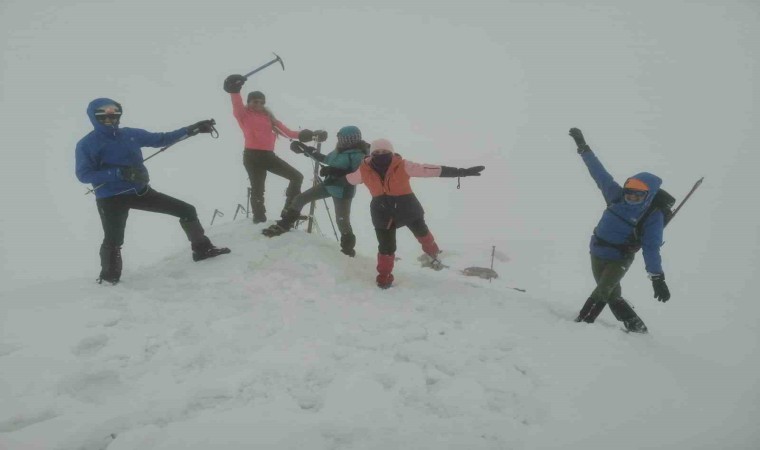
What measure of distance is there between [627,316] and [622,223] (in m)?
1.33

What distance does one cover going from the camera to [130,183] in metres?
5.62

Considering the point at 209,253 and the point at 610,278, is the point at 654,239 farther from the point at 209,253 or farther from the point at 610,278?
the point at 209,253

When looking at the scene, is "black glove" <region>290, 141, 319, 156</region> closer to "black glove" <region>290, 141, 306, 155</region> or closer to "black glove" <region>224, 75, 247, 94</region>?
"black glove" <region>290, 141, 306, 155</region>

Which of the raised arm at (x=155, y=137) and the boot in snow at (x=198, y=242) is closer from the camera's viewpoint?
the raised arm at (x=155, y=137)

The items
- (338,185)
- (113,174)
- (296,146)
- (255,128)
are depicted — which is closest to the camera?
(113,174)

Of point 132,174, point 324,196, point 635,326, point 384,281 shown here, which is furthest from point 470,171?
point 132,174

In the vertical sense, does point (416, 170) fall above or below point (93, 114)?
below

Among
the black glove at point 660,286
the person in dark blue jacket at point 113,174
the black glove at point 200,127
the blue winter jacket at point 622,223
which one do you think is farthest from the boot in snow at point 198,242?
the black glove at point 660,286

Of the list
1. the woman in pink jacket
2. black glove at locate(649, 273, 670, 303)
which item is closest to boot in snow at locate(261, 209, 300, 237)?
the woman in pink jacket

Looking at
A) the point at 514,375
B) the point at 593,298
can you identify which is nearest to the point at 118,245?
the point at 514,375

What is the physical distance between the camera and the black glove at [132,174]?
17.8ft

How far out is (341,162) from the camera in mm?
6527

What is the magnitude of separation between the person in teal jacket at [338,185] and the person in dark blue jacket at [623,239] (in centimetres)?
354

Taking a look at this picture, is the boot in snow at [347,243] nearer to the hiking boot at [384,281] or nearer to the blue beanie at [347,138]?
the hiking boot at [384,281]
